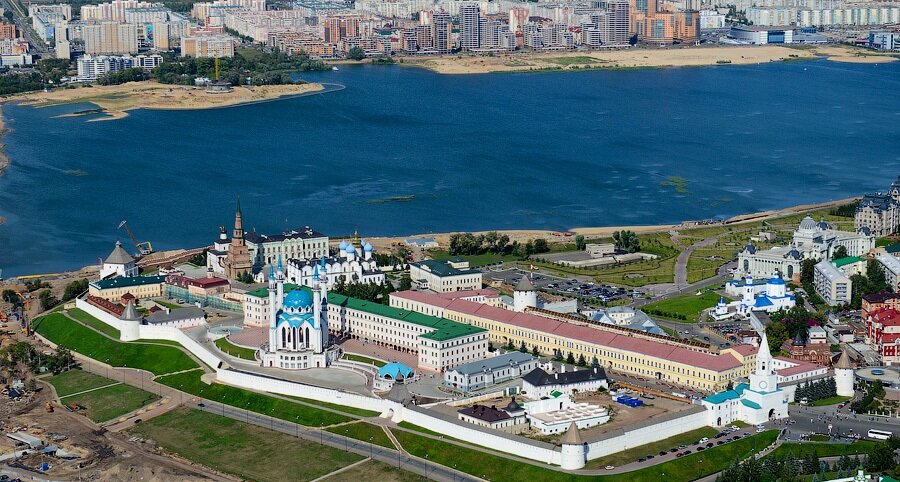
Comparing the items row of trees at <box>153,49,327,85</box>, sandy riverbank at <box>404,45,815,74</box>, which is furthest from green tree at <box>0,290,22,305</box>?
sandy riverbank at <box>404,45,815,74</box>

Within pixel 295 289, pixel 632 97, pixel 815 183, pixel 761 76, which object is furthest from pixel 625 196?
pixel 761 76

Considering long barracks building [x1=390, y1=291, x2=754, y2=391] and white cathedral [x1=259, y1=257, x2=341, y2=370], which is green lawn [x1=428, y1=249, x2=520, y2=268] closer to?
long barracks building [x1=390, y1=291, x2=754, y2=391]

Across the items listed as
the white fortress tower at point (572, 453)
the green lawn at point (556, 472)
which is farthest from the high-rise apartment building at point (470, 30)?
the white fortress tower at point (572, 453)

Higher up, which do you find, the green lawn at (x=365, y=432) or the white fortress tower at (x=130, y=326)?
the white fortress tower at (x=130, y=326)

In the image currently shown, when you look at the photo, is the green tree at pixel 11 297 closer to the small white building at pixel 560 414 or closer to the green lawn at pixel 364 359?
A: the green lawn at pixel 364 359

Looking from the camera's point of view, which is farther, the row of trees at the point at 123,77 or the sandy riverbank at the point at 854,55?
the sandy riverbank at the point at 854,55

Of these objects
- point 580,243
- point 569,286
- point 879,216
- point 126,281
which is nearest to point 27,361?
point 126,281

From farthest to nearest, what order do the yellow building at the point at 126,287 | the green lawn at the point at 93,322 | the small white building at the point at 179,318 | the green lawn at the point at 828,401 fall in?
the yellow building at the point at 126,287, the green lawn at the point at 93,322, the small white building at the point at 179,318, the green lawn at the point at 828,401
